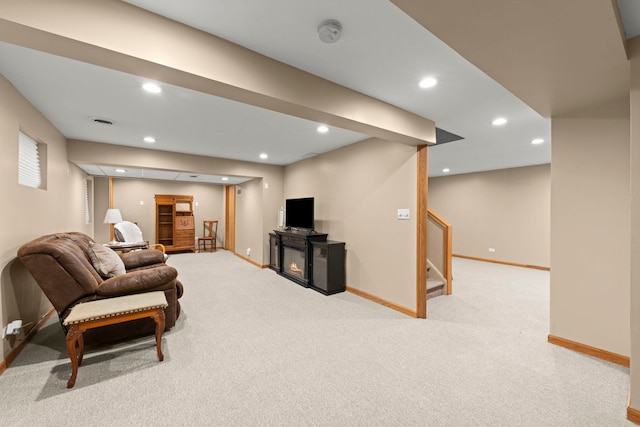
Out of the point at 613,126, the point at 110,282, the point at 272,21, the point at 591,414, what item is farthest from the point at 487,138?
the point at 110,282

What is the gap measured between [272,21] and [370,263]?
322 centimetres

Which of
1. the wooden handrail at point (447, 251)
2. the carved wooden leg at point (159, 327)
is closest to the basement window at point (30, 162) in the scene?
the carved wooden leg at point (159, 327)

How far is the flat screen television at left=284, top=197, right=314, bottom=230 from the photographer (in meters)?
4.81

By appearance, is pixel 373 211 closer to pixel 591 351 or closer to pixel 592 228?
pixel 592 228

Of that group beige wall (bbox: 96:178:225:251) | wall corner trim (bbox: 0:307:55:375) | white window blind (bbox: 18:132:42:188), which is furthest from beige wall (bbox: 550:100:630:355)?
beige wall (bbox: 96:178:225:251)

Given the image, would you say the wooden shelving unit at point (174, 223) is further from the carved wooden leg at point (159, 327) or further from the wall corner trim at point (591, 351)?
the wall corner trim at point (591, 351)

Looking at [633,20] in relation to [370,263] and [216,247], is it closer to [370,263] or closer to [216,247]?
[370,263]

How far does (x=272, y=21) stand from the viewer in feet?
5.00

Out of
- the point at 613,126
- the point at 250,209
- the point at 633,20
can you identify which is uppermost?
the point at 633,20

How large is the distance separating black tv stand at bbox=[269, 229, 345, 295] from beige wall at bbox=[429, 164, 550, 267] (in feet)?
15.4

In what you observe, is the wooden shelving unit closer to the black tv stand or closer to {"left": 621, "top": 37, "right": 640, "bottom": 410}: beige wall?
the black tv stand

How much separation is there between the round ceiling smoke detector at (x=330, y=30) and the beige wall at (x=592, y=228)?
7.51ft

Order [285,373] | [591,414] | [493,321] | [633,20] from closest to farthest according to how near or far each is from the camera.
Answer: [633,20] < [591,414] < [285,373] < [493,321]

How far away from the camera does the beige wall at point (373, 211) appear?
3406 mm
